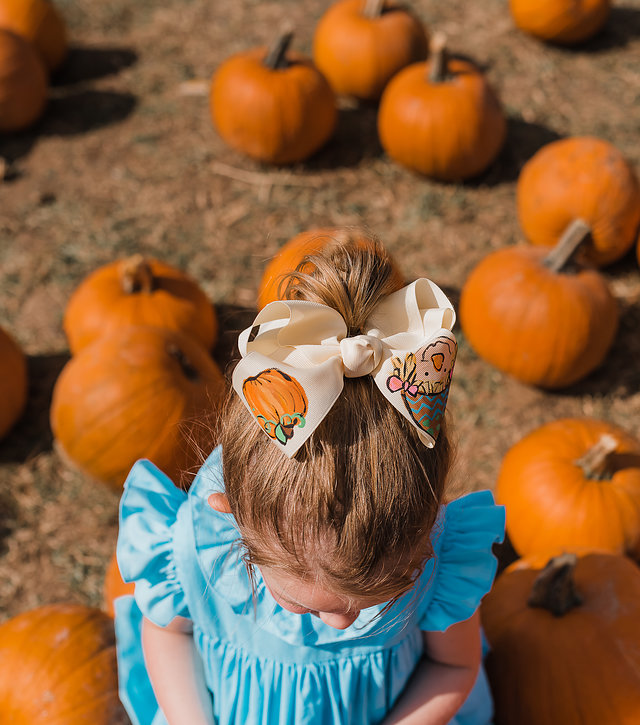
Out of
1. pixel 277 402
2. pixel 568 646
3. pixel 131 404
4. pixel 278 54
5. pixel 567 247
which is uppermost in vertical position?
pixel 277 402

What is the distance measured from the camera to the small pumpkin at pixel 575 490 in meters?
2.58

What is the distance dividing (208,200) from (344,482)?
11.4 ft

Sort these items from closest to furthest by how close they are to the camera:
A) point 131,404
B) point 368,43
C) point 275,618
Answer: point 275,618 < point 131,404 < point 368,43

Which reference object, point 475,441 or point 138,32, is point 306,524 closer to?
point 475,441

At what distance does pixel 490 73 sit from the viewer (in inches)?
211

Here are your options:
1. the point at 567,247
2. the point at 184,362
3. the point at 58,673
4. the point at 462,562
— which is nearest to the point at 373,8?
the point at 567,247

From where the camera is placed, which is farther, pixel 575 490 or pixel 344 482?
pixel 575 490

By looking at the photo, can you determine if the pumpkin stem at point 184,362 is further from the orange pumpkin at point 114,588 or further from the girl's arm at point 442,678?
the girl's arm at point 442,678

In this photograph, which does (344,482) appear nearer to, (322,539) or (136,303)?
(322,539)

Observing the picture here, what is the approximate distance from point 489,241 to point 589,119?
147 cm

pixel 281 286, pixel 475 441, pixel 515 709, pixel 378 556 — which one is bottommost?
pixel 475 441

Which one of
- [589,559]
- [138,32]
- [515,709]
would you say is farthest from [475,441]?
[138,32]

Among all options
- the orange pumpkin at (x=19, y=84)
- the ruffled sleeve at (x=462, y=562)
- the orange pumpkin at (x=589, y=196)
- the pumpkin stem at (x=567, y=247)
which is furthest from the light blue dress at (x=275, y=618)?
the orange pumpkin at (x=19, y=84)

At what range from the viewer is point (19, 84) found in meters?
4.57
